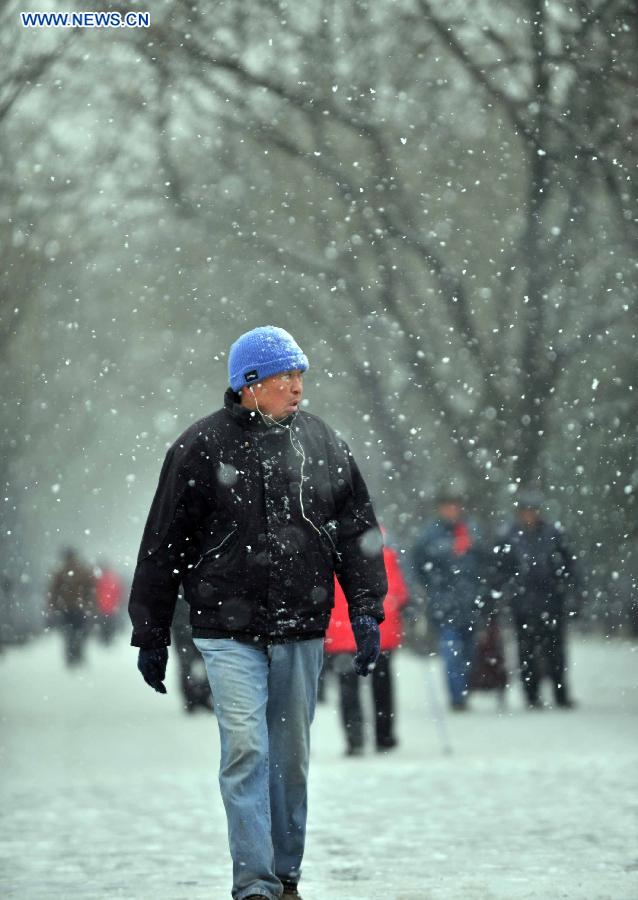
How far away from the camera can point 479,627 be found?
13.6 m

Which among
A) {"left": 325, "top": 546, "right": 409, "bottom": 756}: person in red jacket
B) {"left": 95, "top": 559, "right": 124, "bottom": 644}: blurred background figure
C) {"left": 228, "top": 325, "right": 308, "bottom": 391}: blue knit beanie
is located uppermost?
{"left": 95, "top": 559, "right": 124, "bottom": 644}: blurred background figure

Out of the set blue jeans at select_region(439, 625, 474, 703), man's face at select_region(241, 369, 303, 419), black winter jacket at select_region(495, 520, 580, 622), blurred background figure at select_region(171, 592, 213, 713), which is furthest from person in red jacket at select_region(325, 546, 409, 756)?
man's face at select_region(241, 369, 303, 419)

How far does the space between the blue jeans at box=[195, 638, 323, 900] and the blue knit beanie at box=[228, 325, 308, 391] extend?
725 mm

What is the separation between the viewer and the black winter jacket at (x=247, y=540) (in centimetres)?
527

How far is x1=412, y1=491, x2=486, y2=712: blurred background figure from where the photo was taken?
38.8ft

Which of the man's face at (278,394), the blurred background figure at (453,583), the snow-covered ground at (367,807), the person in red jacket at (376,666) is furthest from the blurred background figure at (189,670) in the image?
the man's face at (278,394)

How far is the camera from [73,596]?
1750cm

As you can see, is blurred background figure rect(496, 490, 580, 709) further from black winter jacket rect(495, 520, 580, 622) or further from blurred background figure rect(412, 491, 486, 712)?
blurred background figure rect(412, 491, 486, 712)

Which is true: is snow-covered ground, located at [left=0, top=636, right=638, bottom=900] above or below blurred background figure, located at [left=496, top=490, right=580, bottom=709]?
below

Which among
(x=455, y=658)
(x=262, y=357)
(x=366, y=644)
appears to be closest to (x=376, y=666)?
(x=455, y=658)

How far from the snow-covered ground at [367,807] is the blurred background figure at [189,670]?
0.15 meters

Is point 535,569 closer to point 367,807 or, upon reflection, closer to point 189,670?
point 189,670

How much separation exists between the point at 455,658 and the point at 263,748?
777 cm

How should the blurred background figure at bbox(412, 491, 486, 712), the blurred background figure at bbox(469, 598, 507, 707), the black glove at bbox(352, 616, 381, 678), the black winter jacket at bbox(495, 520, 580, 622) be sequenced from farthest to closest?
1. the blurred background figure at bbox(469, 598, 507, 707)
2. the black winter jacket at bbox(495, 520, 580, 622)
3. the blurred background figure at bbox(412, 491, 486, 712)
4. the black glove at bbox(352, 616, 381, 678)
